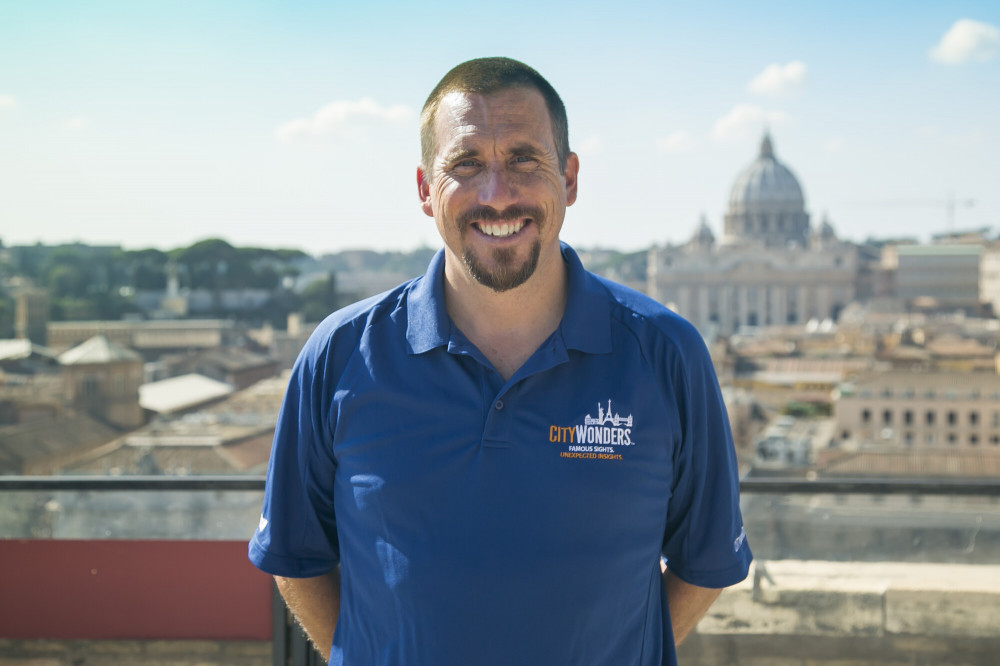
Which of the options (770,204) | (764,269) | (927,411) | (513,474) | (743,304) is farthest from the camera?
(770,204)

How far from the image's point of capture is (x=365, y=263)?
4731cm

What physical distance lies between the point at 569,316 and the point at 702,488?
0.49 ft

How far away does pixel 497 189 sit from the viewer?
2.28 feet

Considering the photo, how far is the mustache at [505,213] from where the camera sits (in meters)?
0.70

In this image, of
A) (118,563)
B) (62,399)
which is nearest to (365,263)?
(62,399)

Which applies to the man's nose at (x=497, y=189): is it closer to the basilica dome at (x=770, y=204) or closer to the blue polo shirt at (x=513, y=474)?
the blue polo shirt at (x=513, y=474)

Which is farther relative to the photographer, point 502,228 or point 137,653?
point 137,653

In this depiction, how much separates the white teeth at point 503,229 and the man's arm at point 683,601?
27 cm

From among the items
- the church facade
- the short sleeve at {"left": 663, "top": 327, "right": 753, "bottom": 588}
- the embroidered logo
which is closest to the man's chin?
the short sleeve at {"left": 663, "top": 327, "right": 753, "bottom": 588}

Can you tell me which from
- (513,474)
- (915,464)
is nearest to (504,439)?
(513,474)

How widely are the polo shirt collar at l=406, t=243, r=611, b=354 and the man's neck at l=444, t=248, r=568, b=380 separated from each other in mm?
16

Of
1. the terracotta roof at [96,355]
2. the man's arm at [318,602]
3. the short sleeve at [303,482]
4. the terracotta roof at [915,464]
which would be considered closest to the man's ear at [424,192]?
the short sleeve at [303,482]

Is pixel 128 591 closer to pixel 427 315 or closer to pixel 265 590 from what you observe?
pixel 265 590

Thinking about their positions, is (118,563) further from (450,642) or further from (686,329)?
(686,329)
